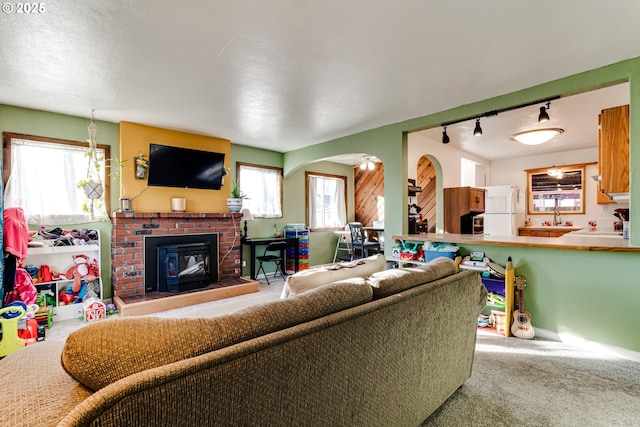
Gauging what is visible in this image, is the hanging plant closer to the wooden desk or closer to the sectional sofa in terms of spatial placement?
A: the wooden desk

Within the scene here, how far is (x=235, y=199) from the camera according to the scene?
477cm

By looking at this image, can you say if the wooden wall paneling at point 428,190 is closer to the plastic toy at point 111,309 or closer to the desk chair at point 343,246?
the desk chair at point 343,246

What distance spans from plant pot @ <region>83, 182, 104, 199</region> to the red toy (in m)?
0.78

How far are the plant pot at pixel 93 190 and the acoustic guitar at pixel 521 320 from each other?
16.3ft

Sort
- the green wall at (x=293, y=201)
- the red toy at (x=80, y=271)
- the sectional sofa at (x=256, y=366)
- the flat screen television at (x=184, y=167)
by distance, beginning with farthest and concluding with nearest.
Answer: the green wall at (x=293, y=201) → the flat screen television at (x=184, y=167) → the red toy at (x=80, y=271) → the sectional sofa at (x=256, y=366)

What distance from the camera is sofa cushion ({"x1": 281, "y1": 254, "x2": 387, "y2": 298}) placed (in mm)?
1594

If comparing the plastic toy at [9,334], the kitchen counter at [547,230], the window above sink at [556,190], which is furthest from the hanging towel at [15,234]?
the window above sink at [556,190]

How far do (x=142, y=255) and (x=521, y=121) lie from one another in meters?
5.58

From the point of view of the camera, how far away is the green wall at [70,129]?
11.1ft

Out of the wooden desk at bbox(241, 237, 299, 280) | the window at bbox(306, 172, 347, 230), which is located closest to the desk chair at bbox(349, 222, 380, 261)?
the window at bbox(306, 172, 347, 230)

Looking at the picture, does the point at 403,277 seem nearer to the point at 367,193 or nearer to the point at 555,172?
the point at 367,193

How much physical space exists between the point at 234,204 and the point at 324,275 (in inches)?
137

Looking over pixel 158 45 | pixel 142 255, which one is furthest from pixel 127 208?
pixel 158 45

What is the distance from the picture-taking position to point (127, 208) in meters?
3.87
